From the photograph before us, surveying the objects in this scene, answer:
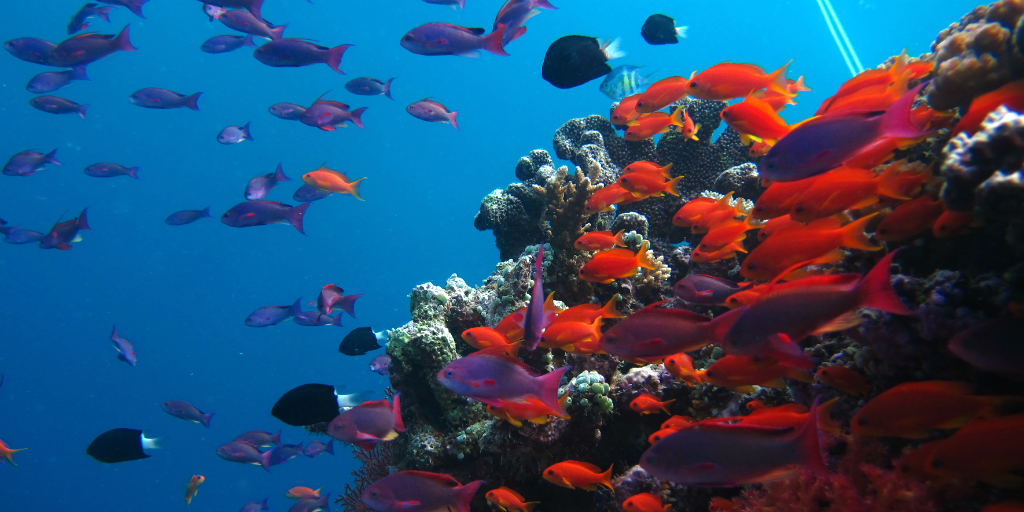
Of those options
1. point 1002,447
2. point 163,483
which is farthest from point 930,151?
point 163,483

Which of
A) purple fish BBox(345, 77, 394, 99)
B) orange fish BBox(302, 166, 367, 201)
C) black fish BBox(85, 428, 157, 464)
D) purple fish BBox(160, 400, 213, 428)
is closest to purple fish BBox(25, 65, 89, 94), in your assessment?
purple fish BBox(345, 77, 394, 99)

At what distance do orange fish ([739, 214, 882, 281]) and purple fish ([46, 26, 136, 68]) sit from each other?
359 inches

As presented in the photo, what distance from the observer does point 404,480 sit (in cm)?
289

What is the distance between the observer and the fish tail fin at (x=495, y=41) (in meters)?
4.49

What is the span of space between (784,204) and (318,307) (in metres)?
6.71

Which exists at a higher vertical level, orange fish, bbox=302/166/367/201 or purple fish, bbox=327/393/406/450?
orange fish, bbox=302/166/367/201

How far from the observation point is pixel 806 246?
251cm

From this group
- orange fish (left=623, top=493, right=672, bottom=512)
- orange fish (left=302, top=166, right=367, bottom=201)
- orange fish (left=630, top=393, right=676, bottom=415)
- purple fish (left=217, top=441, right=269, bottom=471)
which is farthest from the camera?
purple fish (left=217, top=441, right=269, bottom=471)

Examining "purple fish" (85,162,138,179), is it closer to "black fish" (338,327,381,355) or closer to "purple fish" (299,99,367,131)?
"purple fish" (299,99,367,131)

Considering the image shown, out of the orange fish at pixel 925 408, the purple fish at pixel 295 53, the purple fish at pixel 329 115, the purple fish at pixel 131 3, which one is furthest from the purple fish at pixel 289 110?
the orange fish at pixel 925 408

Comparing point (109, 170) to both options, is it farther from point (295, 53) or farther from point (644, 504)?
point (644, 504)

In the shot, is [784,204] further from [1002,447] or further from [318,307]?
[318,307]

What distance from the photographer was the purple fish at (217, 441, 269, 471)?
6.89 metres

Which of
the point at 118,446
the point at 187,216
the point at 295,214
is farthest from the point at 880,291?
the point at 187,216
